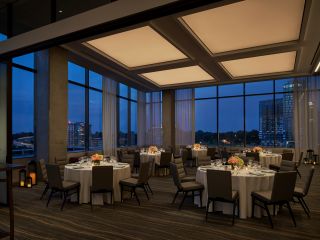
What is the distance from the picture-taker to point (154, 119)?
15.4 meters

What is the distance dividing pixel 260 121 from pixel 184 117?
3.98 m

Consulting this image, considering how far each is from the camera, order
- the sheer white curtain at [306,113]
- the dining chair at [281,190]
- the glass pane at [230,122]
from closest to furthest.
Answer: the dining chair at [281,190]
the sheer white curtain at [306,113]
the glass pane at [230,122]

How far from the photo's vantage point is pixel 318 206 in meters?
5.56

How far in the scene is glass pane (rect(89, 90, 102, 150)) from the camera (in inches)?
441

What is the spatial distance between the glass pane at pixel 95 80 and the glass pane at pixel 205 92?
5.55 metres

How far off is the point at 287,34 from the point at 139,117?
974 centimetres

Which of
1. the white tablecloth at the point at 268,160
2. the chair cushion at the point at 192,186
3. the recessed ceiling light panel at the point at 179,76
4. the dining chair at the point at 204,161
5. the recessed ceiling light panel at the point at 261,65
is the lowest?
the chair cushion at the point at 192,186

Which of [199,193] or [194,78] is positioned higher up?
[194,78]

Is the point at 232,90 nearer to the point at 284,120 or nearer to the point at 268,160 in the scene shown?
the point at 284,120

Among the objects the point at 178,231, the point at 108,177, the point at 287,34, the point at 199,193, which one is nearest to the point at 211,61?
the point at 287,34

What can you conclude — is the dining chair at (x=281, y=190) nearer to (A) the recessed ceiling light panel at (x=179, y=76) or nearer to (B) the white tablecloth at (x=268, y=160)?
(B) the white tablecloth at (x=268, y=160)

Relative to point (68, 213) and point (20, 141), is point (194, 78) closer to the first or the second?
point (20, 141)

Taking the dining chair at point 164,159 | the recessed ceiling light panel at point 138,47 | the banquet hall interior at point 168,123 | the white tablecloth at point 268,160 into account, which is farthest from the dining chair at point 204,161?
the recessed ceiling light panel at point 138,47

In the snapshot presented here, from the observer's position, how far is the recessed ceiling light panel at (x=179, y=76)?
10234 millimetres
